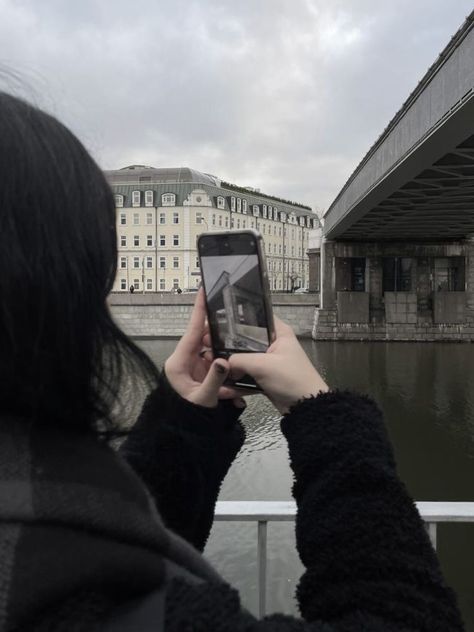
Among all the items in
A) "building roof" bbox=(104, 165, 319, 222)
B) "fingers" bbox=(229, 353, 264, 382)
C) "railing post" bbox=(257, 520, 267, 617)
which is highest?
"building roof" bbox=(104, 165, 319, 222)

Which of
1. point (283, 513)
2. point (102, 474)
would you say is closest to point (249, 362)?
point (102, 474)

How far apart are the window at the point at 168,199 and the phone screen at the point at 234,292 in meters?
58.2

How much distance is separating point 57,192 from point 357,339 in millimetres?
28335

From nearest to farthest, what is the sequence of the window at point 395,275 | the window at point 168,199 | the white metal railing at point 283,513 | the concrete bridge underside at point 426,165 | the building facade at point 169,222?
the white metal railing at point 283,513
the concrete bridge underside at point 426,165
the window at point 395,275
the building facade at point 169,222
the window at point 168,199

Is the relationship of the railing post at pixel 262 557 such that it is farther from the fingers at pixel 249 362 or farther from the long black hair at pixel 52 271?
the long black hair at pixel 52 271

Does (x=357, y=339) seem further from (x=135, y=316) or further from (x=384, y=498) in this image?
(x=384, y=498)

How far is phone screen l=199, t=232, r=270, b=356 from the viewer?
1.25 meters

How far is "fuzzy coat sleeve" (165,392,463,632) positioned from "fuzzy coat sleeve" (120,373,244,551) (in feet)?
0.92

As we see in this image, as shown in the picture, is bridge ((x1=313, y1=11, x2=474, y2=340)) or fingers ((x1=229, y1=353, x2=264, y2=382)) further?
bridge ((x1=313, y1=11, x2=474, y2=340))

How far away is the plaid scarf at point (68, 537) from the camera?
62cm

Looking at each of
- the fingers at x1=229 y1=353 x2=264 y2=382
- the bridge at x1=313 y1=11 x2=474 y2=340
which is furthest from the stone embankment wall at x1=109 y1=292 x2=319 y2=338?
the fingers at x1=229 y1=353 x2=264 y2=382

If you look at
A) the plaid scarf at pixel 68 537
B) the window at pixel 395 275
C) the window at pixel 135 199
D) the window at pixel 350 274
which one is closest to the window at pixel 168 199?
the window at pixel 135 199

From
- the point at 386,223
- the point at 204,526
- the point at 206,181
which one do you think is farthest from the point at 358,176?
the point at 206,181

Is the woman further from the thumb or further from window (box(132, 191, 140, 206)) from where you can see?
window (box(132, 191, 140, 206))
